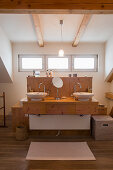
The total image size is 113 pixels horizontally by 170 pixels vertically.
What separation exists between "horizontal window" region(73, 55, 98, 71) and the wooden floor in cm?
221

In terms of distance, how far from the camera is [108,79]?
12.9 feet

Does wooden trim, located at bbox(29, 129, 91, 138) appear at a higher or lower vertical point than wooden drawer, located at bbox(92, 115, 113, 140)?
lower

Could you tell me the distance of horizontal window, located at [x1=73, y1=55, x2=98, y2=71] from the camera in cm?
413

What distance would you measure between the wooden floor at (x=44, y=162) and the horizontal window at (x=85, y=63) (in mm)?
2213

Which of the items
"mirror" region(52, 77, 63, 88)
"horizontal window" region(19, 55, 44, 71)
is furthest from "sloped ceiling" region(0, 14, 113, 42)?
"mirror" region(52, 77, 63, 88)

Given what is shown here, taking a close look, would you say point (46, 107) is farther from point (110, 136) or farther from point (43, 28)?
point (43, 28)

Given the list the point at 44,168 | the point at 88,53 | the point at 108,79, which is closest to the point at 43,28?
the point at 88,53

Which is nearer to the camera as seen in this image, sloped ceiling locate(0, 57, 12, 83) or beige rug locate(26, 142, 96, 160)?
beige rug locate(26, 142, 96, 160)
